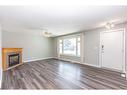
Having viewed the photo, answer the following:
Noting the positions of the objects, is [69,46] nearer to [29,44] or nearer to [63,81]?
[29,44]

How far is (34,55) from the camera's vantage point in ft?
23.1

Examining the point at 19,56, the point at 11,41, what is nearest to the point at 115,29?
the point at 19,56

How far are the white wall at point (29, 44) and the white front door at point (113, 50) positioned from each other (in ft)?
16.0

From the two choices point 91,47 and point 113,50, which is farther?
point 91,47

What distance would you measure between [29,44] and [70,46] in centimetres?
312

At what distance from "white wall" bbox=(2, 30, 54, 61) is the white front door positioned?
489 centimetres

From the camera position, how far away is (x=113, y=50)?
4133 millimetres

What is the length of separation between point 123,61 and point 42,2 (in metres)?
3.94

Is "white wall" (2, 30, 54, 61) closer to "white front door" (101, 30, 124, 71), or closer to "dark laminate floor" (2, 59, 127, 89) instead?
"dark laminate floor" (2, 59, 127, 89)

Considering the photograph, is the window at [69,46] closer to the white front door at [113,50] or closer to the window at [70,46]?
the window at [70,46]

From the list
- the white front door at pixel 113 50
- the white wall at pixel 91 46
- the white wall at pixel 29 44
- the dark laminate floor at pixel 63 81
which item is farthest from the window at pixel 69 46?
the dark laminate floor at pixel 63 81

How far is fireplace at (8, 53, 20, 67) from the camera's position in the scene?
4695 millimetres

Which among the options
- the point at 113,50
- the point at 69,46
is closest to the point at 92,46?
the point at 113,50

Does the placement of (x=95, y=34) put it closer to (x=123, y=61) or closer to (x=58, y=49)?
(x=123, y=61)
